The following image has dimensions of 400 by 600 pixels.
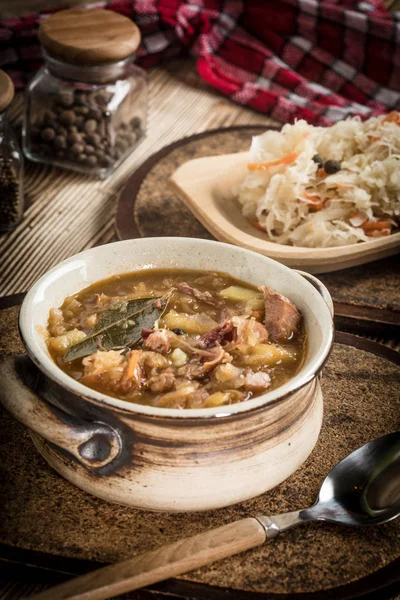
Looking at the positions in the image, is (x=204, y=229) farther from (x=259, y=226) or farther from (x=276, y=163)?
(x=276, y=163)

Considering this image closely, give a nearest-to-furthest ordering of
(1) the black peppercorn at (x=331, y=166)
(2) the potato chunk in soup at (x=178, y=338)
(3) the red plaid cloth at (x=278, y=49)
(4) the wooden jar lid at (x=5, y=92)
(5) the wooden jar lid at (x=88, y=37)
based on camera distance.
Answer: (2) the potato chunk in soup at (x=178, y=338), (4) the wooden jar lid at (x=5, y=92), (1) the black peppercorn at (x=331, y=166), (5) the wooden jar lid at (x=88, y=37), (3) the red plaid cloth at (x=278, y=49)

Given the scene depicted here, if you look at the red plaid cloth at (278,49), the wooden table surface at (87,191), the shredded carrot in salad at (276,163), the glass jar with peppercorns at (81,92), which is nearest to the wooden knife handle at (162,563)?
the wooden table surface at (87,191)

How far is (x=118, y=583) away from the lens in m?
1.80

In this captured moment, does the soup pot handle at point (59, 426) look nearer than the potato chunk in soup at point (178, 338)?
Yes

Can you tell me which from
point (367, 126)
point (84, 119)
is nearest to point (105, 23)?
point (84, 119)

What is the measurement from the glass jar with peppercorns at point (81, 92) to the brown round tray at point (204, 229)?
0.98ft

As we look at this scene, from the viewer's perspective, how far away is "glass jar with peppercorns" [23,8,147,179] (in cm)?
396

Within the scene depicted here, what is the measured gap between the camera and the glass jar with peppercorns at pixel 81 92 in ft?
13.0

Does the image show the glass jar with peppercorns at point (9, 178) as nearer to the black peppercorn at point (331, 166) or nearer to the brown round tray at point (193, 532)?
the black peppercorn at point (331, 166)

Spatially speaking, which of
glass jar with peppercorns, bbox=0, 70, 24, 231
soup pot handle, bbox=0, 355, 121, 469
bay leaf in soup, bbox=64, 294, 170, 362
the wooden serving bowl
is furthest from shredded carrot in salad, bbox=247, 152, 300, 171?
soup pot handle, bbox=0, 355, 121, 469

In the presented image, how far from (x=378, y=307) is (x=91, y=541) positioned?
1760 millimetres

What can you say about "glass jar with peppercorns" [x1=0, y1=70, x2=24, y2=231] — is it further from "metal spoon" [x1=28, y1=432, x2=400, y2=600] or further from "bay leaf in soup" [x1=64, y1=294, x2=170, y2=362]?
"metal spoon" [x1=28, y1=432, x2=400, y2=600]

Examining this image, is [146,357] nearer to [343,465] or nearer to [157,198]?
[343,465]

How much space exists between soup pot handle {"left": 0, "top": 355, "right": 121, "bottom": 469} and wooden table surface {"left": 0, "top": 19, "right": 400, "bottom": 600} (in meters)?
1.53
